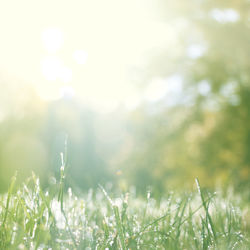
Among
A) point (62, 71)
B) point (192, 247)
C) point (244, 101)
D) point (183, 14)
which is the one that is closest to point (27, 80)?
point (62, 71)

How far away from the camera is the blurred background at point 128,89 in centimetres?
1283

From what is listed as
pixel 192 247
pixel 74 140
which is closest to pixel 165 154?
pixel 74 140

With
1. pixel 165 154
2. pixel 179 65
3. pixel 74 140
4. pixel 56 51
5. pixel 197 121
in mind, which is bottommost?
pixel 165 154

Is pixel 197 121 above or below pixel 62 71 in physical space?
below

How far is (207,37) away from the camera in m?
13.4

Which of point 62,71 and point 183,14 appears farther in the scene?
point 62,71

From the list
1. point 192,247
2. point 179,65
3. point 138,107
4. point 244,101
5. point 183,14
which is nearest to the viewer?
point 192,247

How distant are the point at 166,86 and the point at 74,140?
723 centimetres

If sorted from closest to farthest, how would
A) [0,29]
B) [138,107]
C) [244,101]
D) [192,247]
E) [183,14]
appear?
[192,247] < [244,101] < [183,14] < [138,107] < [0,29]

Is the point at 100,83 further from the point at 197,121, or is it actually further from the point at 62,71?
the point at 197,121

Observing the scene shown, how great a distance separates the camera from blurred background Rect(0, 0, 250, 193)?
12828 millimetres

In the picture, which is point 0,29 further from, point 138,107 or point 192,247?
point 192,247

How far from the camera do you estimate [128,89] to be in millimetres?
16297

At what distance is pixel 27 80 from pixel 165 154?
8.66 metres
